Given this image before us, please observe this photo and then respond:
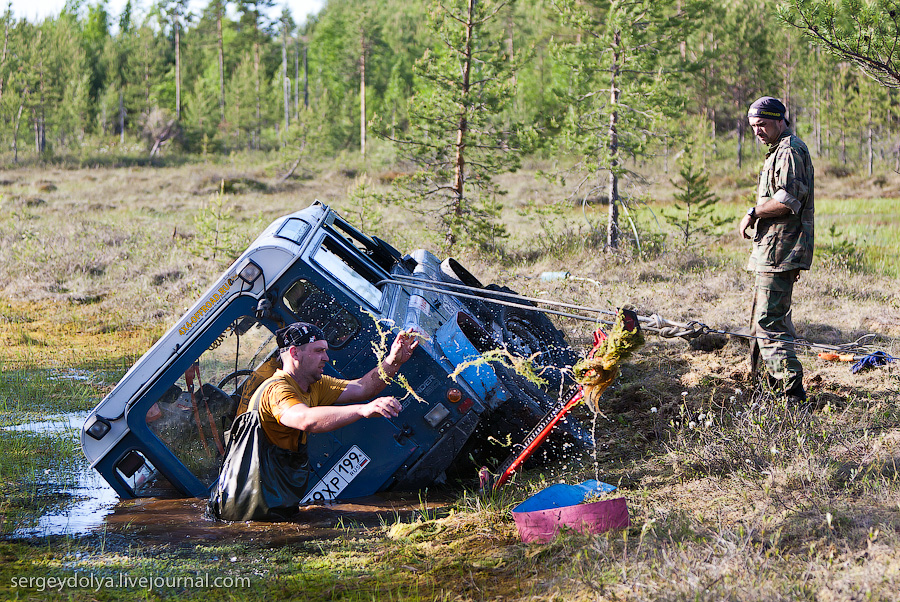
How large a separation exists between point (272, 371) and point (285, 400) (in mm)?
769

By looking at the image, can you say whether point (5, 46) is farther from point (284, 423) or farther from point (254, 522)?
point (284, 423)

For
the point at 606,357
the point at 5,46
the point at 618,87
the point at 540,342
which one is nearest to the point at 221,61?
the point at 5,46

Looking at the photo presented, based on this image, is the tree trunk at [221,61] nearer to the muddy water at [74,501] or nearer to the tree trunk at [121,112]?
the tree trunk at [121,112]

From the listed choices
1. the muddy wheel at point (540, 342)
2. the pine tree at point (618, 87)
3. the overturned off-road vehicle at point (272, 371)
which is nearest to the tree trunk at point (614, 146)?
the pine tree at point (618, 87)

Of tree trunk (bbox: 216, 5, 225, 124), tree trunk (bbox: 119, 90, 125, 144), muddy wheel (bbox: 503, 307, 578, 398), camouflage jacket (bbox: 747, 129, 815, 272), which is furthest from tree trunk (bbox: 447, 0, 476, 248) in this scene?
tree trunk (bbox: 216, 5, 225, 124)

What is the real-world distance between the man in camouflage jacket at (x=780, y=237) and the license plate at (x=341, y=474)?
277cm

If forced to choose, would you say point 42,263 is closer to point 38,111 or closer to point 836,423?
point 836,423

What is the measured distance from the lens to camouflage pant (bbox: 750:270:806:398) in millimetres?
5168

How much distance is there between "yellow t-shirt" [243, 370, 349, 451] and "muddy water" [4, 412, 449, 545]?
0.52 m

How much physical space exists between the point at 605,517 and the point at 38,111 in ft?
147

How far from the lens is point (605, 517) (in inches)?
151

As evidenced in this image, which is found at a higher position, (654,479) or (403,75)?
(403,75)

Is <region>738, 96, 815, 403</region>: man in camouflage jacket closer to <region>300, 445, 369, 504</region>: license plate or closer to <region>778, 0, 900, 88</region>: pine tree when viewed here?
<region>778, 0, 900, 88</region>: pine tree

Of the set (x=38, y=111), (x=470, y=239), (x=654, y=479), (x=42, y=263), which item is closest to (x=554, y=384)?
(x=654, y=479)
